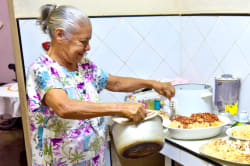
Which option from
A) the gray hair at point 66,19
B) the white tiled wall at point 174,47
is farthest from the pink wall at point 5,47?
the gray hair at point 66,19

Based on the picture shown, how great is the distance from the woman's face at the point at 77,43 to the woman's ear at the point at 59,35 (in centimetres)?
2

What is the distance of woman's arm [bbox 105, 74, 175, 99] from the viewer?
4.62ft

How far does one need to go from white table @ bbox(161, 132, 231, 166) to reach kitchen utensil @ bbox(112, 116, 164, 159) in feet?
0.99

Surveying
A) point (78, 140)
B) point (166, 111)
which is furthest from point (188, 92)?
point (78, 140)

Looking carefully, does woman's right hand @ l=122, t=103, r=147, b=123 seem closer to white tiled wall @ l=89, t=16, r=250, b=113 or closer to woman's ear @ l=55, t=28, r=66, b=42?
woman's ear @ l=55, t=28, r=66, b=42

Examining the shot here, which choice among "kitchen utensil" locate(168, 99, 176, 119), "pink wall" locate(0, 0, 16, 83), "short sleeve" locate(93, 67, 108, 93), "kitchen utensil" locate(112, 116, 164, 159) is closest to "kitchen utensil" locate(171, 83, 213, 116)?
"kitchen utensil" locate(168, 99, 176, 119)

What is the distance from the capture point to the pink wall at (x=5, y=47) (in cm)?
405

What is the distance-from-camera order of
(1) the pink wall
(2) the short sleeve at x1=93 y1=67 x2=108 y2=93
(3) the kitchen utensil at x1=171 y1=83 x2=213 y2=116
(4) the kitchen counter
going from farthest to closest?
(1) the pink wall → (3) the kitchen utensil at x1=171 y1=83 x2=213 y2=116 → (2) the short sleeve at x1=93 y1=67 x2=108 y2=93 → (4) the kitchen counter

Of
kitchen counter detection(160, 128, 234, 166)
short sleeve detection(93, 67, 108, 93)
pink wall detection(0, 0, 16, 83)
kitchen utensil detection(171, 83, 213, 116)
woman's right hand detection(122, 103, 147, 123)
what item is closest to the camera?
woman's right hand detection(122, 103, 147, 123)

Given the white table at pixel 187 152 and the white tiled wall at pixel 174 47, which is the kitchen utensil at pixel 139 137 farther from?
Answer: the white tiled wall at pixel 174 47

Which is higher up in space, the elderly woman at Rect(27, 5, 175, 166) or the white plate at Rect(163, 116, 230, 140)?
the elderly woman at Rect(27, 5, 175, 166)

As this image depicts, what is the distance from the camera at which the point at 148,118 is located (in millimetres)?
1033

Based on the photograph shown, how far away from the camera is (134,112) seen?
1.01 m

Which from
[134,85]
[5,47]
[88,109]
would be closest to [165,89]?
[134,85]
